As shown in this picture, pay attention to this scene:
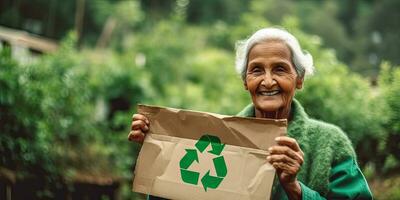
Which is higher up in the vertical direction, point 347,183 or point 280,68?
point 280,68

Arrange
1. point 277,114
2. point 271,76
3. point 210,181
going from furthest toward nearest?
point 277,114 → point 271,76 → point 210,181

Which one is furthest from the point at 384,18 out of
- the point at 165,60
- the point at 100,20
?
the point at 100,20

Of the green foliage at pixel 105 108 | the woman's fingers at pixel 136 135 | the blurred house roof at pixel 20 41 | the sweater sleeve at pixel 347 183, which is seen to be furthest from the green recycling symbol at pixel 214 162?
the blurred house roof at pixel 20 41

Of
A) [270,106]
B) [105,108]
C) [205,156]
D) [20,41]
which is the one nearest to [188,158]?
[205,156]

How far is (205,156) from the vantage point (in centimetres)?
190

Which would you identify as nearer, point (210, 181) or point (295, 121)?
point (210, 181)

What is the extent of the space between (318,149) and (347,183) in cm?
18

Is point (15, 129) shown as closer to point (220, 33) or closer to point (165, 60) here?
point (165, 60)

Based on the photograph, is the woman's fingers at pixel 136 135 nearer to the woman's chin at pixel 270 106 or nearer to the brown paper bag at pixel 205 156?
the brown paper bag at pixel 205 156

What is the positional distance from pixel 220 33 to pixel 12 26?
16.0 metres

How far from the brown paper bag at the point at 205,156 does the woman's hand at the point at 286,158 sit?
0.17 ft

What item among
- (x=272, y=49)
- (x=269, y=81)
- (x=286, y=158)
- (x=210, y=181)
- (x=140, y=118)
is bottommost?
(x=210, y=181)

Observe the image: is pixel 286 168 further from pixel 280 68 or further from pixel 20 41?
pixel 20 41

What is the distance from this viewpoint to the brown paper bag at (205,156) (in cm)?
175
